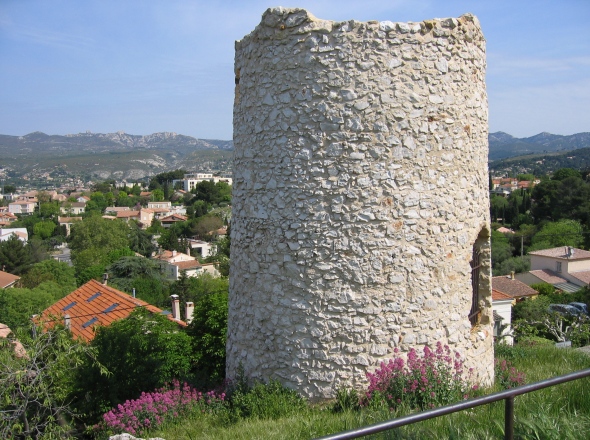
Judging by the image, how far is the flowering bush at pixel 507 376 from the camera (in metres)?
6.31

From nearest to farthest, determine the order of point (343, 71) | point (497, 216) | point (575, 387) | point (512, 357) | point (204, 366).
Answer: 1. point (575, 387)
2. point (343, 71)
3. point (512, 357)
4. point (204, 366)
5. point (497, 216)

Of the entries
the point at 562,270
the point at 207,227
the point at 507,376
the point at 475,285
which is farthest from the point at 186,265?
the point at 507,376

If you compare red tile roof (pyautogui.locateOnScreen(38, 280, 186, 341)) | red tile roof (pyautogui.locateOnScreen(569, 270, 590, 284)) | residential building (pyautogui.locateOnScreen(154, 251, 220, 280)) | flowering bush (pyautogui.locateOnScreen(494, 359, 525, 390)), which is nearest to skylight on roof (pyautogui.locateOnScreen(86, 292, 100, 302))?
red tile roof (pyautogui.locateOnScreen(38, 280, 186, 341))

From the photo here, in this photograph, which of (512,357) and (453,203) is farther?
(512,357)

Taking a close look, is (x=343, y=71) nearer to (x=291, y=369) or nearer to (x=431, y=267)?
(x=431, y=267)

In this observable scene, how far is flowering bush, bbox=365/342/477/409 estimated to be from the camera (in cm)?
512

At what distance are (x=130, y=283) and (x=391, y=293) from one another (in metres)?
38.0

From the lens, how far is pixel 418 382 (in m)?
5.14

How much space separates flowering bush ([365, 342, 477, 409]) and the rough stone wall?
15 centimetres

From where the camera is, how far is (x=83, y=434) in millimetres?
8125

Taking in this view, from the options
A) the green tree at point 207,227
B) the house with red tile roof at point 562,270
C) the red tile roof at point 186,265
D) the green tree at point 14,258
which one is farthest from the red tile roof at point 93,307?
the green tree at point 207,227

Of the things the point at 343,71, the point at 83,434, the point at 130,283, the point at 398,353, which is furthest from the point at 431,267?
the point at 130,283

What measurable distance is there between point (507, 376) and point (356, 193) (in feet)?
10.8

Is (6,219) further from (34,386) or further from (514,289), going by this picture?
(34,386)
